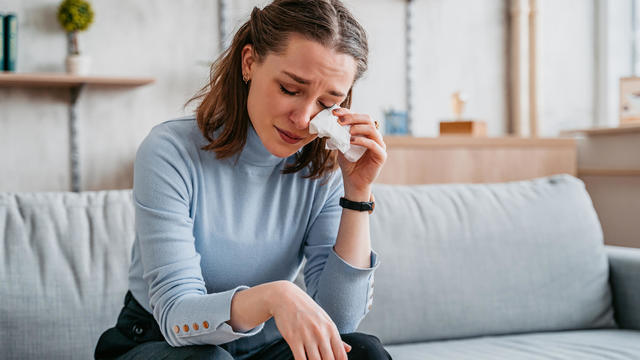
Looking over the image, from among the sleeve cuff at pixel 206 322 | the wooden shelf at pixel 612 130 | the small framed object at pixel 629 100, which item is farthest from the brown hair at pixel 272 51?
the small framed object at pixel 629 100

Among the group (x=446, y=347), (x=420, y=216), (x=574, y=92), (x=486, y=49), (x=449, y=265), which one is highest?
(x=486, y=49)

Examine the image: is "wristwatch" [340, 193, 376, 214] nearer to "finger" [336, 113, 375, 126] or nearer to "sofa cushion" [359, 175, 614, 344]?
"finger" [336, 113, 375, 126]

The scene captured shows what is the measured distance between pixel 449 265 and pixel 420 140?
39.6 inches

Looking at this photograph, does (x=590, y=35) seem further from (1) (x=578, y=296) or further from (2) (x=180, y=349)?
(2) (x=180, y=349)

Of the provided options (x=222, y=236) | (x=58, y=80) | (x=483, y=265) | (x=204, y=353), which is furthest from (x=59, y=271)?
(x=58, y=80)

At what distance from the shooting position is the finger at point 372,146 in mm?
1074

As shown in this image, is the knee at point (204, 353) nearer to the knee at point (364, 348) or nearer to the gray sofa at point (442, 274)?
the knee at point (364, 348)

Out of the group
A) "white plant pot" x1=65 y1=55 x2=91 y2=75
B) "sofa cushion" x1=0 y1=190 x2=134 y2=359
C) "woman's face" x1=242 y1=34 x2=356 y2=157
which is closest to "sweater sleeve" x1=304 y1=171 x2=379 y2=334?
"woman's face" x1=242 y1=34 x2=356 y2=157

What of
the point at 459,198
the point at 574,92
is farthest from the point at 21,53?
the point at 574,92

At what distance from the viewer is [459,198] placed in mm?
1790

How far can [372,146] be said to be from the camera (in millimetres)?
1089

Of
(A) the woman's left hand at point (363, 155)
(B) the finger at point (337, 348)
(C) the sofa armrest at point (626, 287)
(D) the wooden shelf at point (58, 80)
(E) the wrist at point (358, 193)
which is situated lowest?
(C) the sofa armrest at point (626, 287)

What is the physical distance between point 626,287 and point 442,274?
1.85 feet

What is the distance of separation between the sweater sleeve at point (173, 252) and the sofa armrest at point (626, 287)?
1264mm
